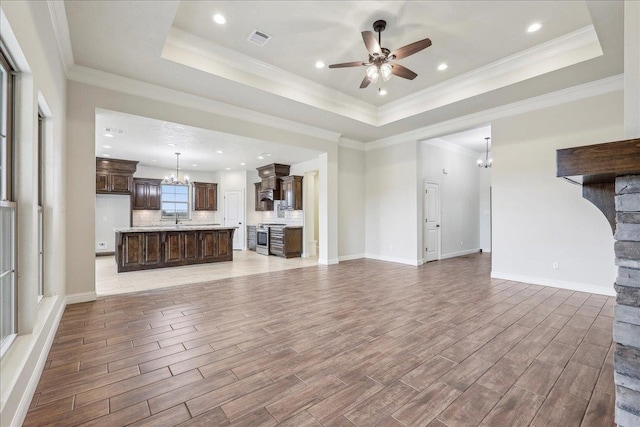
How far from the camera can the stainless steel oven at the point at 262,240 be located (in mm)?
8905

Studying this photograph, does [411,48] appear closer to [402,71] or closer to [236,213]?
Answer: [402,71]

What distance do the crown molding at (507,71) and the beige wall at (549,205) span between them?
1.03 meters

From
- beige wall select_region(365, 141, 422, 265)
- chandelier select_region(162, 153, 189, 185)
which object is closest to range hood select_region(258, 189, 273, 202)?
chandelier select_region(162, 153, 189, 185)

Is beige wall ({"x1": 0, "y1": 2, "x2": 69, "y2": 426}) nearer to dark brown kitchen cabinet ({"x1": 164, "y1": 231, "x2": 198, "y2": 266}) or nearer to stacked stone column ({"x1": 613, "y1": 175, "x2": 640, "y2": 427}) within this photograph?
stacked stone column ({"x1": 613, "y1": 175, "x2": 640, "y2": 427})

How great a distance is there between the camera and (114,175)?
8.25 metres

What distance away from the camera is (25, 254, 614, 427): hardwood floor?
5.53ft

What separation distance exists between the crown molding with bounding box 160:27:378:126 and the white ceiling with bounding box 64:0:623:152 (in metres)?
0.01

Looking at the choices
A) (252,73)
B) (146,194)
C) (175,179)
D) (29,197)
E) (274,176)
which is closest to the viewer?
(29,197)

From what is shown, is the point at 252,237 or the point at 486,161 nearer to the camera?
the point at 486,161

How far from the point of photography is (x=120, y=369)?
2160mm

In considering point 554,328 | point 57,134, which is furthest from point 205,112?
point 554,328

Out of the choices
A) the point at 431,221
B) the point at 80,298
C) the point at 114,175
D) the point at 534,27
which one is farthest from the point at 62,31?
the point at 431,221

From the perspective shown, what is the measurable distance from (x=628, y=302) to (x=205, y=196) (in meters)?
10.9

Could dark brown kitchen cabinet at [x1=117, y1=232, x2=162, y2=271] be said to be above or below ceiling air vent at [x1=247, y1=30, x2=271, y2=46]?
below
